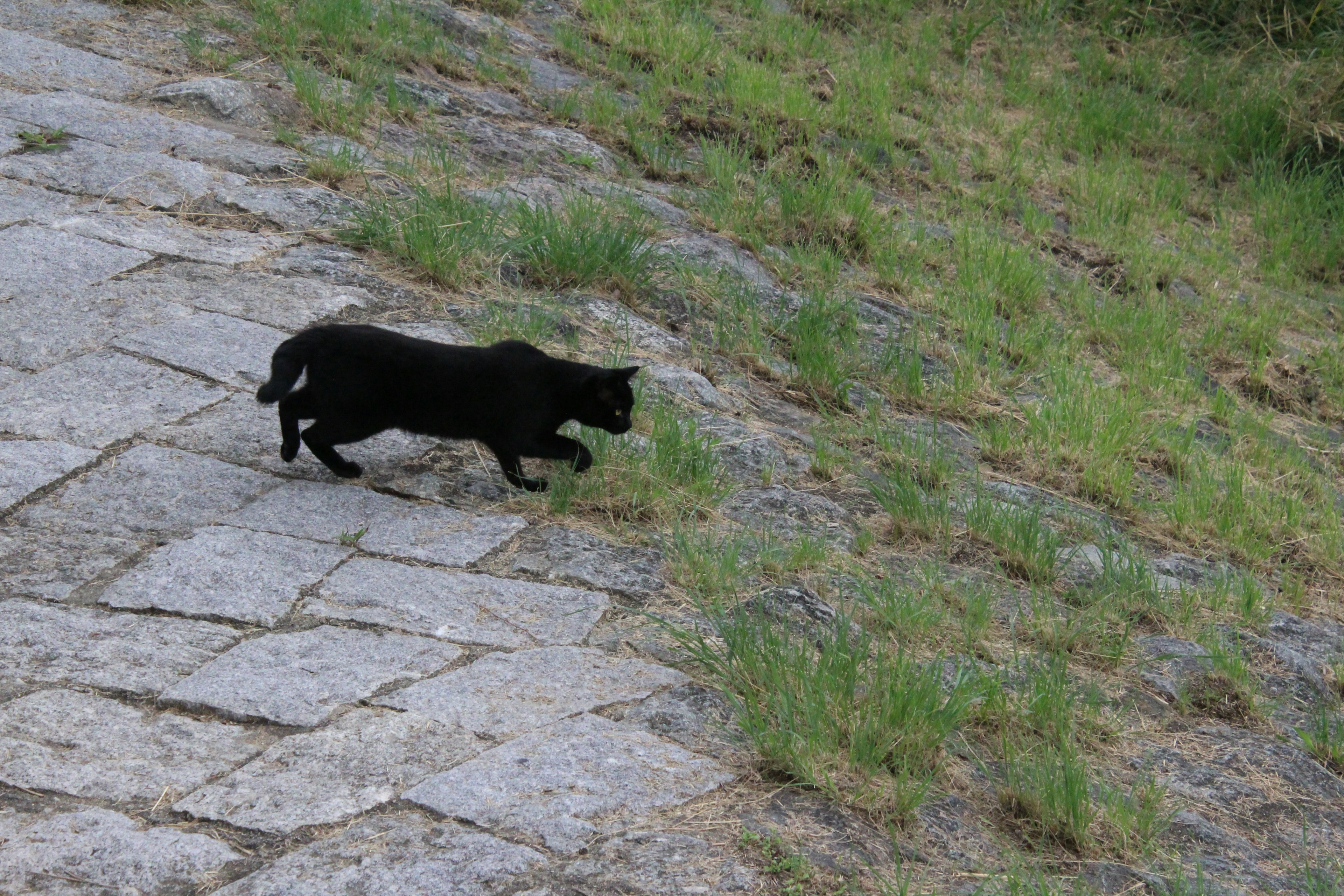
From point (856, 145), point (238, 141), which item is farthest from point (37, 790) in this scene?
point (856, 145)

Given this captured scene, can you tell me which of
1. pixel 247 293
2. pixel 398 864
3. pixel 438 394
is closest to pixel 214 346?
pixel 247 293

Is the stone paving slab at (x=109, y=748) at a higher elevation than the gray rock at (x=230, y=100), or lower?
lower

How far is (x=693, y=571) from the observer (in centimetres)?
327

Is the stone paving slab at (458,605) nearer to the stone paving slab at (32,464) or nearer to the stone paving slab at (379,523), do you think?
the stone paving slab at (379,523)

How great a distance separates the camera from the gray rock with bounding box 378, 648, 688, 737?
2545 millimetres

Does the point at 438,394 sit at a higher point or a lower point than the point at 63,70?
lower

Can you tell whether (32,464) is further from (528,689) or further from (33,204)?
(33,204)

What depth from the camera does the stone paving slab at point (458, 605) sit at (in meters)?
2.91

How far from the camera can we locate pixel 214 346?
161 inches

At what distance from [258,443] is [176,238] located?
4.89 feet

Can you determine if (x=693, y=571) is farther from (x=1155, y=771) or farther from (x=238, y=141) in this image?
(x=238, y=141)

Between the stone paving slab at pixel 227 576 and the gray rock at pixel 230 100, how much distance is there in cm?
323

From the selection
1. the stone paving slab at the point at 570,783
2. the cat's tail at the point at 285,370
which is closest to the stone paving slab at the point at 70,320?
the cat's tail at the point at 285,370

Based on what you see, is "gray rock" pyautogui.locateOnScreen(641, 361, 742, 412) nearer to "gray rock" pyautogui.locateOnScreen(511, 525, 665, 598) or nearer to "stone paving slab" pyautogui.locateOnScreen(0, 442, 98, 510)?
"gray rock" pyautogui.locateOnScreen(511, 525, 665, 598)
